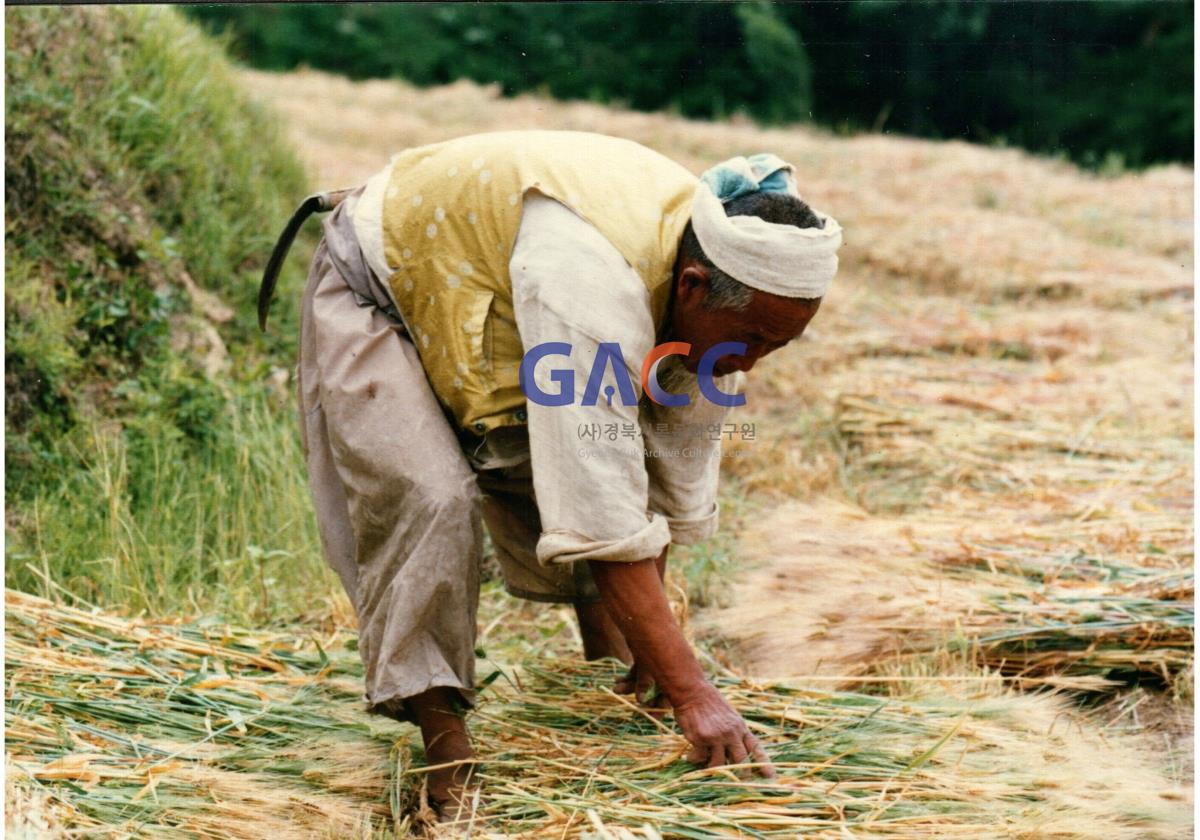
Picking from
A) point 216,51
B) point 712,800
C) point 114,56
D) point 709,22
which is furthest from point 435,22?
point 712,800

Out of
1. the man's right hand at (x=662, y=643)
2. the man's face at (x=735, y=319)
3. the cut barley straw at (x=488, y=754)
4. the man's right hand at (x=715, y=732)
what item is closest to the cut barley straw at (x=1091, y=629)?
the cut barley straw at (x=488, y=754)

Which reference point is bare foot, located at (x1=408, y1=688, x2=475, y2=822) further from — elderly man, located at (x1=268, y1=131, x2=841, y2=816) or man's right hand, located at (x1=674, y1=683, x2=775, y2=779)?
man's right hand, located at (x1=674, y1=683, x2=775, y2=779)

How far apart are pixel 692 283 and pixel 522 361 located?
31cm

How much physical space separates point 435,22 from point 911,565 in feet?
42.2

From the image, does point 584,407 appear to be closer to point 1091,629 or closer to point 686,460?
point 686,460

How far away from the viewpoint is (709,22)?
10984mm

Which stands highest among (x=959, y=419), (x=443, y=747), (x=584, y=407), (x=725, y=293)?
(x=725, y=293)

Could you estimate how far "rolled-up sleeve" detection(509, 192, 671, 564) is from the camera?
1983mm

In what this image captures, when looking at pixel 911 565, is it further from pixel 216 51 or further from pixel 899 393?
pixel 216 51

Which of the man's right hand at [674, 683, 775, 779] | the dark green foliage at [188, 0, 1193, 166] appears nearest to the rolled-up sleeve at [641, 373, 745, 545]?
the man's right hand at [674, 683, 775, 779]

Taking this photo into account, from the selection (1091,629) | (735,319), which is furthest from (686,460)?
(1091,629)

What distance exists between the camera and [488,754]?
239 centimetres

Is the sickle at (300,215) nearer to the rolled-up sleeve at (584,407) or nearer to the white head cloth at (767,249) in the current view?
the rolled-up sleeve at (584,407)

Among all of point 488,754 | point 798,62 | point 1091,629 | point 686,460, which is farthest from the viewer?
point 798,62
